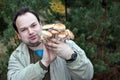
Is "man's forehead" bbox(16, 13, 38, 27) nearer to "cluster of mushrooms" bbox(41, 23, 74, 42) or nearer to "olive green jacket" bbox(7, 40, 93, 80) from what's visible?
"olive green jacket" bbox(7, 40, 93, 80)

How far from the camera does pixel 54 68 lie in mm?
2764

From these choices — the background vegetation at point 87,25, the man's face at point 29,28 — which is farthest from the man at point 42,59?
the background vegetation at point 87,25

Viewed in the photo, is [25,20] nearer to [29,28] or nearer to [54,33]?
[29,28]

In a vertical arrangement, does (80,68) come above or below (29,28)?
below

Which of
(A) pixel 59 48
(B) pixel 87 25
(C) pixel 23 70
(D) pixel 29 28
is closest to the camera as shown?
(A) pixel 59 48

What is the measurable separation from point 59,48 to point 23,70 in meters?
0.33

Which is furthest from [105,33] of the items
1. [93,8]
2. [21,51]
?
[21,51]

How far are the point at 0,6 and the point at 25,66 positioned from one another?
6.06 ft

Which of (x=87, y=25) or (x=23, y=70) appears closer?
(x=23, y=70)

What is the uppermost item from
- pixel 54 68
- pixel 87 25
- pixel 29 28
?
pixel 29 28

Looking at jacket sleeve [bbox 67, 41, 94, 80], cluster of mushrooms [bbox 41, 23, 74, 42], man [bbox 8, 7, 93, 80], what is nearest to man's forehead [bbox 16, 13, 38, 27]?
man [bbox 8, 7, 93, 80]

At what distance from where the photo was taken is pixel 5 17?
4246mm

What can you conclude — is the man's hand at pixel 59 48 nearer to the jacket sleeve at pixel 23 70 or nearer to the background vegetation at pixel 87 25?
the jacket sleeve at pixel 23 70

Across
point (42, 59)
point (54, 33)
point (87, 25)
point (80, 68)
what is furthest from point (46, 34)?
point (87, 25)
